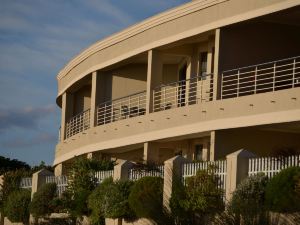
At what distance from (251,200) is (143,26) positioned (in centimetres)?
1491

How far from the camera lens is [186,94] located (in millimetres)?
32906

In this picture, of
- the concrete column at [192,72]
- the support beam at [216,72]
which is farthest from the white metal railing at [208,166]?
the concrete column at [192,72]

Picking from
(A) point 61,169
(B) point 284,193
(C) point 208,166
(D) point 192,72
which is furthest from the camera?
(A) point 61,169

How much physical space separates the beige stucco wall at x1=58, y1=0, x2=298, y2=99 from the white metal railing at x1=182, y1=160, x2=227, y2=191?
6.12 m

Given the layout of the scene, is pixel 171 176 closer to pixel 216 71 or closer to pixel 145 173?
pixel 145 173

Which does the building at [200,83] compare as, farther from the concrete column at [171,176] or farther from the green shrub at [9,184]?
the concrete column at [171,176]

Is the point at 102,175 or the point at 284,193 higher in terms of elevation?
the point at 102,175

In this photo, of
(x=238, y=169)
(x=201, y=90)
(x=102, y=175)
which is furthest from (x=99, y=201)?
(x=238, y=169)

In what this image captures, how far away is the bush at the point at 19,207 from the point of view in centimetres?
3375

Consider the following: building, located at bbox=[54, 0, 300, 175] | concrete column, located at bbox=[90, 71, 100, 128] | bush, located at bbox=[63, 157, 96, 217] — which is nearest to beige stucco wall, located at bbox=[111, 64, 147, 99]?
building, located at bbox=[54, 0, 300, 175]

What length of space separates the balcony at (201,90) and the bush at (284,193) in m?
6.93

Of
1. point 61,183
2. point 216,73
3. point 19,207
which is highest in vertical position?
point 216,73

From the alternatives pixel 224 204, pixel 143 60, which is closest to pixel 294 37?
pixel 143 60

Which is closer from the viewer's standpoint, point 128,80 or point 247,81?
point 247,81
